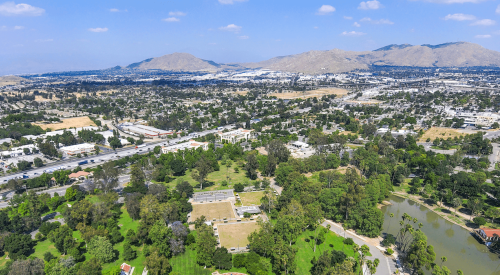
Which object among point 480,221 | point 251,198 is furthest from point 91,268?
point 480,221

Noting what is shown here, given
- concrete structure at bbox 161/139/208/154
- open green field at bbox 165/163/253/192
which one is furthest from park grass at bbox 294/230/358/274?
concrete structure at bbox 161/139/208/154

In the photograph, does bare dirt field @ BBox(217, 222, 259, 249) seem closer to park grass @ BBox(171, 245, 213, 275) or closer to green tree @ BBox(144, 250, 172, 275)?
park grass @ BBox(171, 245, 213, 275)

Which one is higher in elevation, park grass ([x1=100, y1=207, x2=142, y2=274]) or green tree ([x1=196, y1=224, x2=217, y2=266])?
green tree ([x1=196, y1=224, x2=217, y2=266])

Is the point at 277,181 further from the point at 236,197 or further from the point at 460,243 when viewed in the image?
the point at 460,243

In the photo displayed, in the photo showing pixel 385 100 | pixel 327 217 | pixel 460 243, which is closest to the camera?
pixel 460 243

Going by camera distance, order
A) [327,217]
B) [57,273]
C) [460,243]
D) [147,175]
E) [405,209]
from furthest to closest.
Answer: [147,175], [405,209], [327,217], [460,243], [57,273]

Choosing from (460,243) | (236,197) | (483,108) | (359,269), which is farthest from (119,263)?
(483,108)

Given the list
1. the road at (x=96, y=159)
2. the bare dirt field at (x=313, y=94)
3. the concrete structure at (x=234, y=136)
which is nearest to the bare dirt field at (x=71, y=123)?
the road at (x=96, y=159)
